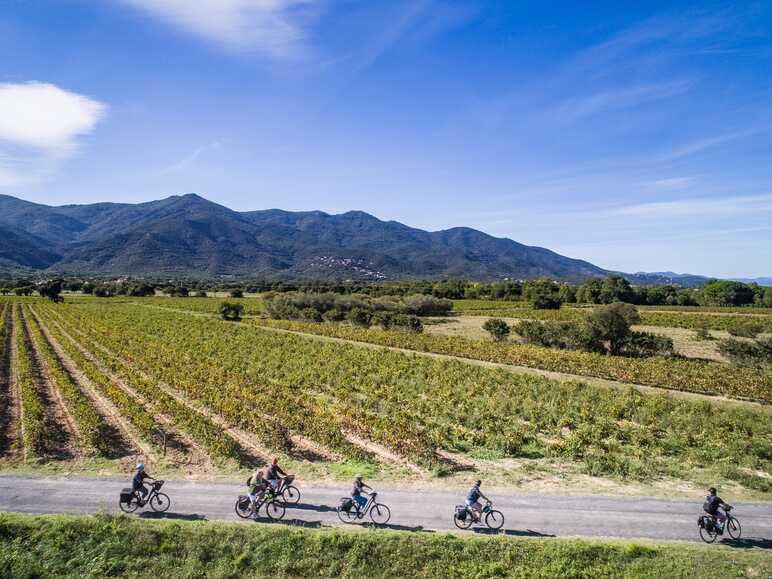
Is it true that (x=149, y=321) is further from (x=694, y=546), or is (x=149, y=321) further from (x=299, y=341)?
(x=694, y=546)

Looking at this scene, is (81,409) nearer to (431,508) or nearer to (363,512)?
(363,512)

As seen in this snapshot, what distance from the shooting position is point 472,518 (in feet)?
47.2

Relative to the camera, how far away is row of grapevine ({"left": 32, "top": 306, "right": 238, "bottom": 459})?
799 inches

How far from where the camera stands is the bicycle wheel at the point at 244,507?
14.9 meters

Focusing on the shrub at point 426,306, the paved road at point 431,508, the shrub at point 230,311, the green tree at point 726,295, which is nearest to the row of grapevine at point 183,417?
→ the paved road at point 431,508

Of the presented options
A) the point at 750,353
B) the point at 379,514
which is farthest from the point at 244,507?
the point at 750,353

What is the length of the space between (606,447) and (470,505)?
11156mm

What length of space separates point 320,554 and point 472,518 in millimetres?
4953

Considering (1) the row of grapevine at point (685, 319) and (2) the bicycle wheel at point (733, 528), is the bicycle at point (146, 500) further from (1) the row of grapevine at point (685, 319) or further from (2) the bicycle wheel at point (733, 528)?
(1) the row of grapevine at point (685, 319)

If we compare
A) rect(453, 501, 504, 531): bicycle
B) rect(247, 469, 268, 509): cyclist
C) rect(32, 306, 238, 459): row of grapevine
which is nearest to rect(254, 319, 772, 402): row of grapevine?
rect(453, 501, 504, 531): bicycle

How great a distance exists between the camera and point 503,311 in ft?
343

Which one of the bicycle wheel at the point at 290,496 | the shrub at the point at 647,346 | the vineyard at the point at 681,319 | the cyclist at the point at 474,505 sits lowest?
the bicycle wheel at the point at 290,496

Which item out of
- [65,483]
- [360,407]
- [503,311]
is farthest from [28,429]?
[503,311]

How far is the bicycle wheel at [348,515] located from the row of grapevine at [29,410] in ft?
49.3
